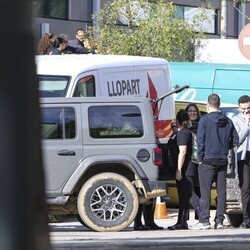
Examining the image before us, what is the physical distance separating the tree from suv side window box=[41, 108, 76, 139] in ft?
33.1

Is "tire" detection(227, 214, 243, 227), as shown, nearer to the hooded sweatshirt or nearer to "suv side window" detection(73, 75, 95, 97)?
the hooded sweatshirt

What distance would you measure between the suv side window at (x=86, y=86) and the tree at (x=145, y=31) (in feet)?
26.5

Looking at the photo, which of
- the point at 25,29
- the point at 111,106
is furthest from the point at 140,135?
the point at 25,29

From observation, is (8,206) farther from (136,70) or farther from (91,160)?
(136,70)

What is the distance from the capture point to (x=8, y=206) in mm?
2857

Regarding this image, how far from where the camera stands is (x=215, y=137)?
39.6ft

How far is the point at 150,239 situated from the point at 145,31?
1264 cm

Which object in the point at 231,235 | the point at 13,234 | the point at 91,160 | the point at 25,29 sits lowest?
the point at 231,235

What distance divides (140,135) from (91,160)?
0.74 m

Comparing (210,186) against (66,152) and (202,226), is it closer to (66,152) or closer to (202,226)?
(202,226)

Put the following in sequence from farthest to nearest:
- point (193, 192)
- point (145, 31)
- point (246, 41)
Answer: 1. point (145, 31)
2. point (246, 41)
3. point (193, 192)

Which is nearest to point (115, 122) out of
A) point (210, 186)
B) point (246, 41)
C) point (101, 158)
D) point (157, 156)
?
point (101, 158)

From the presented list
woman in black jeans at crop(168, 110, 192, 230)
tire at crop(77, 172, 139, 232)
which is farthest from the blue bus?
tire at crop(77, 172, 139, 232)

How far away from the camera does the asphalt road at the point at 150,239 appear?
9336 mm
